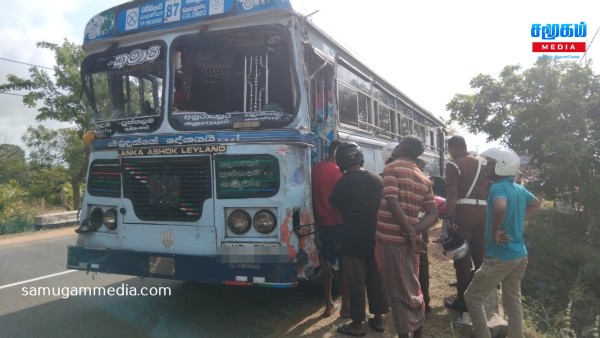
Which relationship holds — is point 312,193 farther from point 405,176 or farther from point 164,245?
point 164,245

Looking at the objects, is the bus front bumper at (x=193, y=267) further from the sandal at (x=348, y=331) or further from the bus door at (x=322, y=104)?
the bus door at (x=322, y=104)

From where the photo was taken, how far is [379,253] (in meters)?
3.66

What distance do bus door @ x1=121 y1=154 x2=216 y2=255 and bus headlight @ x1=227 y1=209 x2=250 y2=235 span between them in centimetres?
18

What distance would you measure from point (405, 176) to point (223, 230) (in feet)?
5.83

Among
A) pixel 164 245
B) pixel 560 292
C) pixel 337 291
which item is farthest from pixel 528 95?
pixel 164 245

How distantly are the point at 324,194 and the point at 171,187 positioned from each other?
59.6 inches

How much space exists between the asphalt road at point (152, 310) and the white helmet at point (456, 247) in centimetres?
138

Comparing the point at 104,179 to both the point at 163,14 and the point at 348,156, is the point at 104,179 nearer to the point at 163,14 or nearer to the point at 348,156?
the point at 163,14

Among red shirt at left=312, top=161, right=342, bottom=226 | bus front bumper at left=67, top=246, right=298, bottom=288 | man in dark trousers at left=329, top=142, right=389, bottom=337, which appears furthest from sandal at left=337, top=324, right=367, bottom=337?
red shirt at left=312, top=161, right=342, bottom=226

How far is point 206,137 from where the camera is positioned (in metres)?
4.14

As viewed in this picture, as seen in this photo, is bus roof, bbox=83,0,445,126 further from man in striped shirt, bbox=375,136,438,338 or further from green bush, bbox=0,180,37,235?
green bush, bbox=0,180,37,235

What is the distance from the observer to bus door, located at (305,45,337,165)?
4.47 metres

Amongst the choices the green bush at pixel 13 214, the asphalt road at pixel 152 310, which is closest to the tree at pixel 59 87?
the green bush at pixel 13 214

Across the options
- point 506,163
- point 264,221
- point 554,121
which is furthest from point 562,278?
point 264,221
